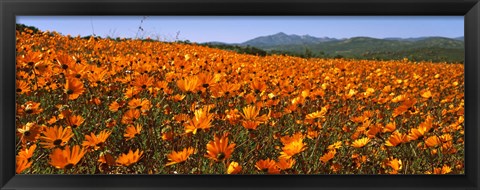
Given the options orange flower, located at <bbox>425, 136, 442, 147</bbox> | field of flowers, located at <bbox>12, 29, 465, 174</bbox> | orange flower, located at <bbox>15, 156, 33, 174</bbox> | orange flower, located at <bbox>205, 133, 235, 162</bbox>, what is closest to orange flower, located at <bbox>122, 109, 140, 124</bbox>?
field of flowers, located at <bbox>12, 29, 465, 174</bbox>

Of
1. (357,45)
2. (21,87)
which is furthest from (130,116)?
(357,45)

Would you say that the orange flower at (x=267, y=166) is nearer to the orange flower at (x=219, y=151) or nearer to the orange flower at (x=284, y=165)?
the orange flower at (x=284, y=165)

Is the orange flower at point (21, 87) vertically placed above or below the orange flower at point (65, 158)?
above

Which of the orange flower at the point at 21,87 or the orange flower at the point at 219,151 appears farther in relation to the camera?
the orange flower at the point at 21,87

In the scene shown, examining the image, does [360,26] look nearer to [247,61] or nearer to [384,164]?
[384,164]

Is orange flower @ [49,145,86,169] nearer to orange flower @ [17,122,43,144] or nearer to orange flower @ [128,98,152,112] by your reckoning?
orange flower @ [17,122,43,144]

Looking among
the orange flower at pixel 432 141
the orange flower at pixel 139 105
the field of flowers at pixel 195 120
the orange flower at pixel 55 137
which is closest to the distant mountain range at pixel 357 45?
the field of flowers at pixel 195 120
